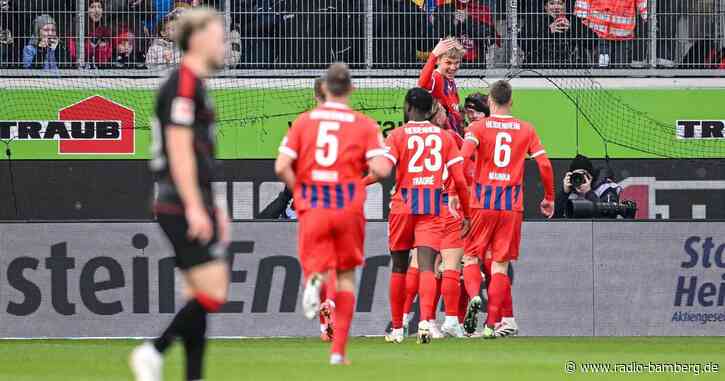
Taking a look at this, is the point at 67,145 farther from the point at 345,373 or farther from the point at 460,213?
the point at 345,373

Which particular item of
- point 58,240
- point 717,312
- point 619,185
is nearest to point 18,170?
point 58,240

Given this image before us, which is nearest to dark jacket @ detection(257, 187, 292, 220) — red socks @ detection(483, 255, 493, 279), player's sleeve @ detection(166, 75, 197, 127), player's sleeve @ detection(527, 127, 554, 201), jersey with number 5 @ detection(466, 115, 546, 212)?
red socks @ detection(483, 255, 493, 279)

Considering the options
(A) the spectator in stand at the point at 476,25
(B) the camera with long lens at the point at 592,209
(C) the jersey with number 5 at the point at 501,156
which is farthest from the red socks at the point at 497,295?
(A) the spectator in stand at the point at 476,25

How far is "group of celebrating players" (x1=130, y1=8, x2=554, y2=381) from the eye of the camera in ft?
21.8

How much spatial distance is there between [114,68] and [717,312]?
814cm

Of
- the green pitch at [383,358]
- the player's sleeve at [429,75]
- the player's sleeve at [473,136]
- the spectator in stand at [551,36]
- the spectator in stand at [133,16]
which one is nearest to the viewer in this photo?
the green pitch at [383,358]

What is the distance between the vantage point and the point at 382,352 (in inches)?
457

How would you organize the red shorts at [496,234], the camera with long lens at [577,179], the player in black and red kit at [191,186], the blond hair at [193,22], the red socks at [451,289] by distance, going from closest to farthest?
the player in black and red kit at [191,186] → the blond hair at [193,22] → the red socks at [451,289] → the red shorts at [496,234] → the camera with long lens at [577,179]

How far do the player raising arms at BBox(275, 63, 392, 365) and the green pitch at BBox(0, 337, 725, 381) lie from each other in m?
0.64

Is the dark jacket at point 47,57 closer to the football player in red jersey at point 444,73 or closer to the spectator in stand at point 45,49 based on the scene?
the spectator in stand at point 45,49

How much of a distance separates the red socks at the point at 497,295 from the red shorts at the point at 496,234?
0.56ft

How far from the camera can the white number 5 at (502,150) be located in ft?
43.2

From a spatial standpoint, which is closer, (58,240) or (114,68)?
(58,240)

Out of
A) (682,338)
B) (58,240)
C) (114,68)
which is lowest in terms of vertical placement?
(682,338)
